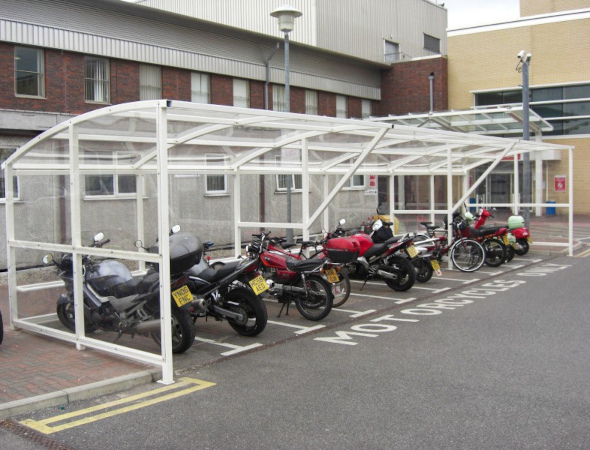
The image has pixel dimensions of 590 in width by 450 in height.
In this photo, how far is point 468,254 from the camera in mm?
13359

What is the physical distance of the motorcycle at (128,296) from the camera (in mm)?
6398

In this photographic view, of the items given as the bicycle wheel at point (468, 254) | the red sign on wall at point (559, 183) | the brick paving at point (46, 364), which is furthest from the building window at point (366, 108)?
the brick paving at point (46, 364)

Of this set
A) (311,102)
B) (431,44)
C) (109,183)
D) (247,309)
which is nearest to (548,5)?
(431,44)

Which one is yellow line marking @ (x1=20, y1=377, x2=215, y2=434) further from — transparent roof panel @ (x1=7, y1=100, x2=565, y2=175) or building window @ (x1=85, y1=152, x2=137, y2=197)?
building window @ (x1=85, y1=152, x2=137, y2=197)

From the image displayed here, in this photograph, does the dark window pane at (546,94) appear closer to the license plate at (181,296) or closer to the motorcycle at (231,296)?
the motorcycle at (231,296)

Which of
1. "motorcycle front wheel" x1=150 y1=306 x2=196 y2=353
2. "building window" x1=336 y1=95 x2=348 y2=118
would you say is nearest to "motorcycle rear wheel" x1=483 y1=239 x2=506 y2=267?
"motorcycle front wheel" x1=150 y1=306 x2=196 y2=353

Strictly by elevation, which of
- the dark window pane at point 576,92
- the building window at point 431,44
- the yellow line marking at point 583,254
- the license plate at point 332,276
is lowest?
the yellow line marking at point 583,254

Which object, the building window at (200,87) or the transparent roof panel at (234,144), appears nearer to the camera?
the transparent roof panel at (234,144)

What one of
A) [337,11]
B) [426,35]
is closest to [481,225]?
[337,11]

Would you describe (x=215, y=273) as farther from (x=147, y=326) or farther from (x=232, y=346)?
(x=147, y=326)

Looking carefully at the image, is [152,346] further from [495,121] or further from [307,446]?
→ [495,121]

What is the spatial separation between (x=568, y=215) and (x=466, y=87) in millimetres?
17059

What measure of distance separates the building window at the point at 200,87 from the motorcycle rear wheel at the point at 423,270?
36.0ft

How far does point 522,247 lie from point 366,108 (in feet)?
47.9
